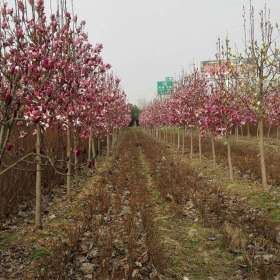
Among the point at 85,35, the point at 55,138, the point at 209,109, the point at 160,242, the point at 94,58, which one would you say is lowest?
the point at 160,242

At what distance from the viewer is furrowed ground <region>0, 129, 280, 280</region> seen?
5.43 meters

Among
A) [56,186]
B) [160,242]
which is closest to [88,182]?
[56,186]

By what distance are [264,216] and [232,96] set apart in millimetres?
6564

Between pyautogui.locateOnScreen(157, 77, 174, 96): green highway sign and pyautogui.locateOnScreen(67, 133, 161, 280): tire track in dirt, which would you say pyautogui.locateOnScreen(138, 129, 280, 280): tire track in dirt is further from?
pyautogui.locateOnScreen(157, 77, 174, 96): green highway sign

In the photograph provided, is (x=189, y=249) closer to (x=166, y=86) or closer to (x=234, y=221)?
(x=234, y=221)

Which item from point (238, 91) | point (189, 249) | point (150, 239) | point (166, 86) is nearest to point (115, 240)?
point (150, 239)

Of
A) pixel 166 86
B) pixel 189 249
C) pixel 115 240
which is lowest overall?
pixel 189 249

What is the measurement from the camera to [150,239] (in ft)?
21.5

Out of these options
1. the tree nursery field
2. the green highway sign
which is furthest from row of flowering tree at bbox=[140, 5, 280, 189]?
the green highway sign

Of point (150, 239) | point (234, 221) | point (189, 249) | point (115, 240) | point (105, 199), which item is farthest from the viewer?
point (105, 199)

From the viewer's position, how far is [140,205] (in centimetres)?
909

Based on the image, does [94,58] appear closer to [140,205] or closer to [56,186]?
[140,205]

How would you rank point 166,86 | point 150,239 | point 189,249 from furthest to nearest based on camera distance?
point 166,86
point 150,239
point 189,249

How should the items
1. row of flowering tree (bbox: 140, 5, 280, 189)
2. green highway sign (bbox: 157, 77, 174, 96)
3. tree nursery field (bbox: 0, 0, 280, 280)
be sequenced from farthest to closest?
green highway sign (bbox: 157, 77, 174, 96) < row of flowering tree (bbox: 140, 5, 280, 189) < tree nursery field (bbox: 0, 0, 280, 280)
